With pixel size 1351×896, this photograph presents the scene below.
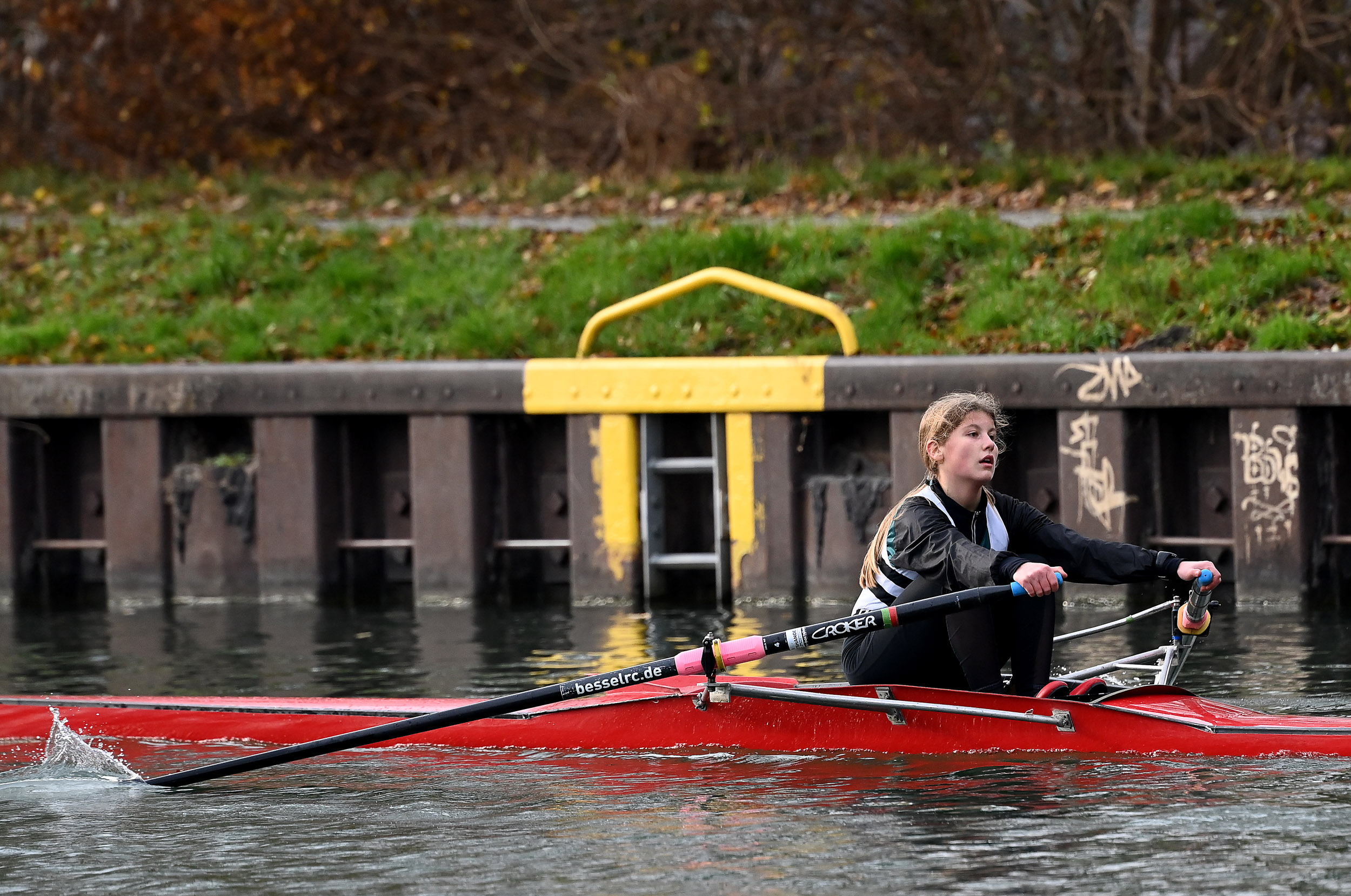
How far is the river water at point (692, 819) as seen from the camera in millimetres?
4949

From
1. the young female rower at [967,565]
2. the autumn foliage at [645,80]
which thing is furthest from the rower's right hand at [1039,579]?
the autumn foliage at [645,80]

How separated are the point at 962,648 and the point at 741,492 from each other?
3.94 m

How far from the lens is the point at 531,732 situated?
667cm

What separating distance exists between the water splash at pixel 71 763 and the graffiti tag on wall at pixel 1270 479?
17.5ft

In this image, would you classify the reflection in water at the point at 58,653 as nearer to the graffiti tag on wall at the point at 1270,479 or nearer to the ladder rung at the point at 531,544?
the ladder rung at the point at 531,544

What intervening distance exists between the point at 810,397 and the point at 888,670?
3579 mm

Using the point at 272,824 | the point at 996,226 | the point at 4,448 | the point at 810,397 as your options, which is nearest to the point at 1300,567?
the point at 810,397

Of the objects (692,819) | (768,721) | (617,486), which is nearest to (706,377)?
(617,486)

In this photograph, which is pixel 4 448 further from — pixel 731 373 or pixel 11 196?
pixel 11 196

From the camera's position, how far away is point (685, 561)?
10.1 metres

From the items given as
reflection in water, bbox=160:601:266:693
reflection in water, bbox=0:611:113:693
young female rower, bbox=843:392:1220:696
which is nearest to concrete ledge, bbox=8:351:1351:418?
reflection in water, bbox=160:601:266:693

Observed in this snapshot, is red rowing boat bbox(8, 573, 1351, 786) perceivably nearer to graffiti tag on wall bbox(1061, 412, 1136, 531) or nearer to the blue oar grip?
the blue oar grip

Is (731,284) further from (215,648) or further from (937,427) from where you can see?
(937,427)

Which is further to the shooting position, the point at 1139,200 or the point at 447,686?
the point at 1139,200
